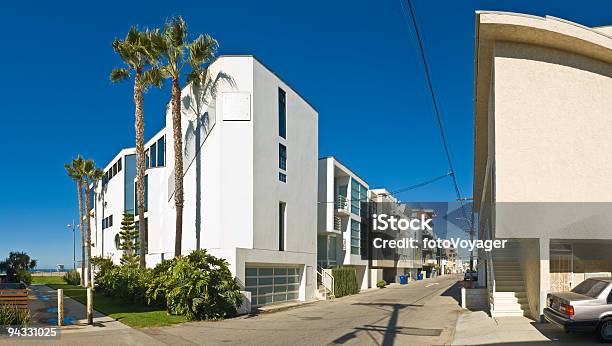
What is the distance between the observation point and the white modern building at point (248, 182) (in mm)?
26156

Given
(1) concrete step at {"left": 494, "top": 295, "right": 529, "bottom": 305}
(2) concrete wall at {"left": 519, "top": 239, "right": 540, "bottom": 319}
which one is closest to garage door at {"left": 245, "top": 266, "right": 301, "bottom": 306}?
(1) concrete step at {"left": 494, "top": 295, "right": 529, "bottom": 305}

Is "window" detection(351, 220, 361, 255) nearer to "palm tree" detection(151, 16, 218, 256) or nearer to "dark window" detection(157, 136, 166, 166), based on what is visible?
"dark window" detection(157, 136, 166, 166)

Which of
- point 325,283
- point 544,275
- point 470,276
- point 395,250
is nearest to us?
point 544,275

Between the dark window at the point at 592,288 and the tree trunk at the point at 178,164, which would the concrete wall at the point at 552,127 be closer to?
the dark window at the point at 592,288

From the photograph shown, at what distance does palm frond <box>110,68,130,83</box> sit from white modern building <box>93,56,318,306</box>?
10.8 ft

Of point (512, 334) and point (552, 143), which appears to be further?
point (552, 143)

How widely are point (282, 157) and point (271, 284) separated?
683 centimetres

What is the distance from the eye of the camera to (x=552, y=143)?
18016 millimetres

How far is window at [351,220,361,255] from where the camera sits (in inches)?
1826

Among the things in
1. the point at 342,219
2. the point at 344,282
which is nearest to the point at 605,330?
the point at 344,282

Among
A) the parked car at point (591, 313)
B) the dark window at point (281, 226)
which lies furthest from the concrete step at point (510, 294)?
the dark window at point (281, 226)

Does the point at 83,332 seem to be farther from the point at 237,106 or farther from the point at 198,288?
the point at 237,106

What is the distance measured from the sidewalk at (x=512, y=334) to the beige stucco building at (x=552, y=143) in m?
0.92

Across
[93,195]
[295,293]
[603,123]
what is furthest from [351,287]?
[93,195]
